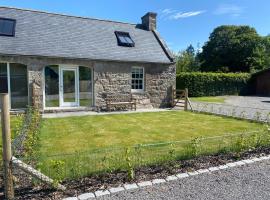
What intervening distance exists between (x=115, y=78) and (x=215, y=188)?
468 inches

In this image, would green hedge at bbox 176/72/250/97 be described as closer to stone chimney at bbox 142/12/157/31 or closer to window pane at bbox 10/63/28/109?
stone chimney at bbox 142/12/157/31

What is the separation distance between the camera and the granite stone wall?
13.3 meters

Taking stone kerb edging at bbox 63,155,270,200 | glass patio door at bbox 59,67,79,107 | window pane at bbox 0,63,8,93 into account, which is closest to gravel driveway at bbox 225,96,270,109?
glass patio door at bbox 59,67,79,107

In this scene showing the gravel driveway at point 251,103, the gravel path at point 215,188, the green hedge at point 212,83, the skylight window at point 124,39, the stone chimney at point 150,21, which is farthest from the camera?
the green hedge at point 212,83

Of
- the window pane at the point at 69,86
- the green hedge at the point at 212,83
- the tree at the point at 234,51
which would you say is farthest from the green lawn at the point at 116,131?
the tree at the point at 234,51

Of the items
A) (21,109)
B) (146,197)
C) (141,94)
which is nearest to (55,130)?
(21,109)

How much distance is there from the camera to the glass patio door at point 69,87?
14180 mm

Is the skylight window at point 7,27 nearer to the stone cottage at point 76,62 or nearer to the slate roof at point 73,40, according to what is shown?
the stone cottage at point 76,62

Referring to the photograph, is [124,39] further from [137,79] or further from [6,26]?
[6,26]

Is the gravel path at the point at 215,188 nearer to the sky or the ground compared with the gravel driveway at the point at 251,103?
nearer to the ground

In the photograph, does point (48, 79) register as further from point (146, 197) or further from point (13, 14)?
point (146, 197)

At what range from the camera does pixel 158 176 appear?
15.3 ft

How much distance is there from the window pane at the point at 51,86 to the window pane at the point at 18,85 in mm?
1059

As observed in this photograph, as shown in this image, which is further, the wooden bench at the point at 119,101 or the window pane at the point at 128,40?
the window pane at the point at 128,40
